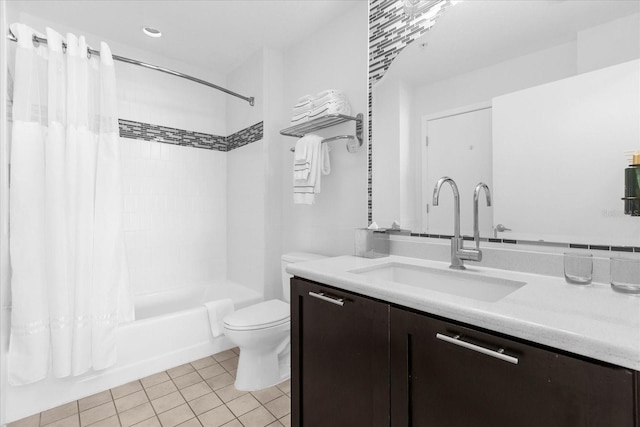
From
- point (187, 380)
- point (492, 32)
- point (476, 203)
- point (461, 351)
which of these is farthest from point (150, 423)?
point (492, 32)

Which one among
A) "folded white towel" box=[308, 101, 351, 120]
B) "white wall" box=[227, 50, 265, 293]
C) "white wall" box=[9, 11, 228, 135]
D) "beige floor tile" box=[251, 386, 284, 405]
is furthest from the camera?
"white wall" box=[227, 50, 265, 293]

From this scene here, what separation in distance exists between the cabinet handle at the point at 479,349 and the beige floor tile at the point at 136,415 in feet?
5.29

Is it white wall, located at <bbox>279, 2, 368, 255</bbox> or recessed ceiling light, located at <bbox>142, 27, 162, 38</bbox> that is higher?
recessed ceiling light, located at <bbox>142, 27, 162, 38</bbox>

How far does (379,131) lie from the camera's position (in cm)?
175

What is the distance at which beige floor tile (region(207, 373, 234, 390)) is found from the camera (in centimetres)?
188

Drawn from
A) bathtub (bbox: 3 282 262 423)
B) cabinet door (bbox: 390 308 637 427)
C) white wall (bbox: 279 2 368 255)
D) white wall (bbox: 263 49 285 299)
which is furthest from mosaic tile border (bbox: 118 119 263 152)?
cabinet door (bbox: 390 308 637 427)

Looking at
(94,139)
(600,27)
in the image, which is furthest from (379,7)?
(94,139)

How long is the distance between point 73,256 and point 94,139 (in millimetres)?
667

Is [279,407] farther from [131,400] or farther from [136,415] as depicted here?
[131,400]

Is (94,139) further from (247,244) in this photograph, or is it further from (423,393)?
(423,393)

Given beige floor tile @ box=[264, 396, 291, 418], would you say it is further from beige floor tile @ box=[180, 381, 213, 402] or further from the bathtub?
the bathtub

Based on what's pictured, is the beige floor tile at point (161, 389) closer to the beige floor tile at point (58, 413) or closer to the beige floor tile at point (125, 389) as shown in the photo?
the beige floor tile at point (125, 389)

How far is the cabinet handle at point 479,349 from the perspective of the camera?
0.69 m

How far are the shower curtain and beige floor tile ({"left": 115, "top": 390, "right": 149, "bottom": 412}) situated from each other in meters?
0.23
